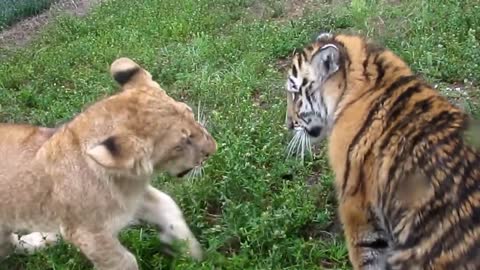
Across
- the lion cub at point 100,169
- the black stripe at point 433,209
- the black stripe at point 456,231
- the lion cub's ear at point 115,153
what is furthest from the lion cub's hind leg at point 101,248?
the black stripe at point 456,231

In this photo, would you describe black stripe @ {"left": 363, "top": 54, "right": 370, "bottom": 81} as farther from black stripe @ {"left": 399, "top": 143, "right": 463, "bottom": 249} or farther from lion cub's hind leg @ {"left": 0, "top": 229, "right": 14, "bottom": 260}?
lion cub's hind leg @ {"left": 0, "top": 229, "right": 14, "bottom": 260}

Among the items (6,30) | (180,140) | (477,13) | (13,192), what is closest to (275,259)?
(180,140)

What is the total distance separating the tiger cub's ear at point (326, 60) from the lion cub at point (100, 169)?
2.33 feet

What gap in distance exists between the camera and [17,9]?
11297 millimetres

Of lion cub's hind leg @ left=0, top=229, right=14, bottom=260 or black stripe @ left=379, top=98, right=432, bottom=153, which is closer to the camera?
black stripe @ left=379, top=98, right=432, bottom=153

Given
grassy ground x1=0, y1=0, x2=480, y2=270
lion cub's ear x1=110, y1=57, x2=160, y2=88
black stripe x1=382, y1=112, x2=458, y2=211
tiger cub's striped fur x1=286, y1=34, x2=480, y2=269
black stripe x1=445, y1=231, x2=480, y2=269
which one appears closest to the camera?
black stripe x1=445, y1=231, x2=480, y2=269

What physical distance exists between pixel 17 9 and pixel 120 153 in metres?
7.20

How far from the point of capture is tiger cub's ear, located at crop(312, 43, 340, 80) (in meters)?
4.94

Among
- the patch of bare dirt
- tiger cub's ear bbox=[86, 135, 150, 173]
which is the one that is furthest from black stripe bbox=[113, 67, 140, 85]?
the patch of bare dirt

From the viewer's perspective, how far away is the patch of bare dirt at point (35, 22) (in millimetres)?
10648

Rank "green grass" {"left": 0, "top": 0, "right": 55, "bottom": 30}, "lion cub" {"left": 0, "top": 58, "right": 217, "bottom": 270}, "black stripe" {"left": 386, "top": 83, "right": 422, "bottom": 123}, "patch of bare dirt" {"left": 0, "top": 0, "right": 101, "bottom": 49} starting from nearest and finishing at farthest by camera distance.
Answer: "black stripe" {"left": 386, "top": 83, "right": 422, "bottom": 123}, "lion cub" {"left": 0, "top": 58, "right": 217, "bottom": 270}, "patch of bare dirt" {"left": 0, "top": 0, "right": 101, "bottom": 49}, "green grass" {"left": 0, "top": 0, "right": 55, "bottom": 30}

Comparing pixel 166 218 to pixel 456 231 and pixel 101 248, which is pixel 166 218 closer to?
pixel 101 248

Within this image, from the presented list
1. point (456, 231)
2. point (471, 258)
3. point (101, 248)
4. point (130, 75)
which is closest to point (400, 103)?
point (456, 231)

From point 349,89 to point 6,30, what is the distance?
23.0 ft
